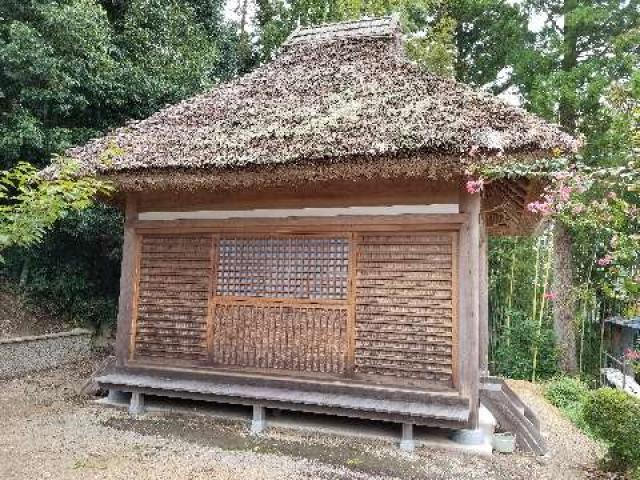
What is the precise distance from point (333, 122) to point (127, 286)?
10.6 feet

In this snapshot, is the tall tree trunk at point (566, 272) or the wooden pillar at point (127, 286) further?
the tall tree trunk at point (566, 272)

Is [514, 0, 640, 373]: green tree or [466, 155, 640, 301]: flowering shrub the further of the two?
[514, 0, 640, 373]: green tree

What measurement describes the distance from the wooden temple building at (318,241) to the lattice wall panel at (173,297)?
2cm

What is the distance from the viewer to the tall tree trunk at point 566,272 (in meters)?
12.9

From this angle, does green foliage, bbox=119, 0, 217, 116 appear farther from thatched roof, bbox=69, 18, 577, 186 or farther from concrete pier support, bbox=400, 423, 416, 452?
concrete pier support, bbox=400, 423, 416, 452

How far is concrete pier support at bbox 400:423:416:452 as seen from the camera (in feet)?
16.9

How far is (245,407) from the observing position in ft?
20.3

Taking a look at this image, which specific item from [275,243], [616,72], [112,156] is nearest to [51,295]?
[112,156]

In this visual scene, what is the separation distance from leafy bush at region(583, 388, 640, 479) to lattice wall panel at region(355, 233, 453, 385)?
4.75 ft

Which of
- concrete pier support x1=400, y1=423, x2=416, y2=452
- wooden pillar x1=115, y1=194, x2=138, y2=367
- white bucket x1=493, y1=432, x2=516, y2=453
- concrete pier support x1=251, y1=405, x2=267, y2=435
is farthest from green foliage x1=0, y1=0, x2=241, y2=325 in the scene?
white bucket x1=493, y1=432, x2=516, y2=453

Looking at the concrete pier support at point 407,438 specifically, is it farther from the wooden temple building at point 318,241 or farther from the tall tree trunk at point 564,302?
the tall tree trunk at point 564,302

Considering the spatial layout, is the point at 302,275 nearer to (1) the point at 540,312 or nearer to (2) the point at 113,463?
(2) the point at 113,463

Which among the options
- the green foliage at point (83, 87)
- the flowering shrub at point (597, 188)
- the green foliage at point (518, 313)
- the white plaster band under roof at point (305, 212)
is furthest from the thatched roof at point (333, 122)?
the green foliage at point (518, 313)

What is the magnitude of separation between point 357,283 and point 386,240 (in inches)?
21.7
